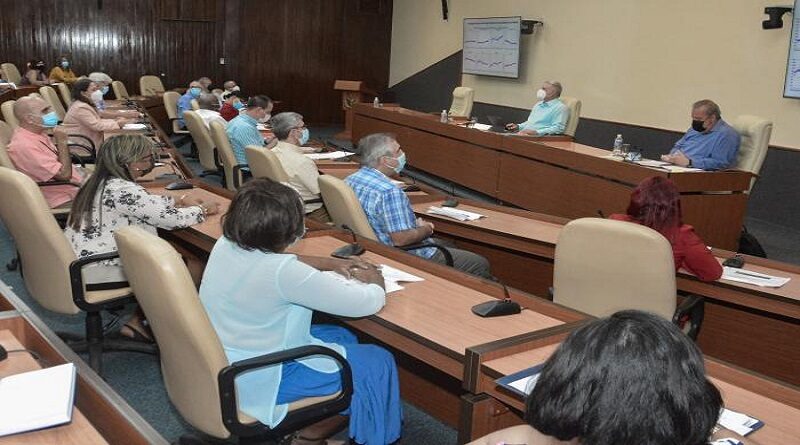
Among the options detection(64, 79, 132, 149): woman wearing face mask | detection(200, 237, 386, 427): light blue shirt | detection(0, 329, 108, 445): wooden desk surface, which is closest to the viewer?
detection(0, 329, 108, 445): wooden desk surface

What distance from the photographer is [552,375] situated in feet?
3.76

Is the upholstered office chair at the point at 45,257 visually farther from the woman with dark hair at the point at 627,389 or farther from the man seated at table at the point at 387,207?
the woman with dark hair at the point at 627,389

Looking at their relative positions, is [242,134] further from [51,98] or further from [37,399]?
[37,399]

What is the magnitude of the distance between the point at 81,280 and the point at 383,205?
55.0 inches

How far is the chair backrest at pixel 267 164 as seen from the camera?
4410mm

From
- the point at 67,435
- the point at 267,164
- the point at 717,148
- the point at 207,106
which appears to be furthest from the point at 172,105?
the point at 67,435

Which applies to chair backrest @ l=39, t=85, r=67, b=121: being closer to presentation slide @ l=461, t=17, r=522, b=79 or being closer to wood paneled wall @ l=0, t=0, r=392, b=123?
wood paneled wall @ l=0, t=0, r=392, b=123

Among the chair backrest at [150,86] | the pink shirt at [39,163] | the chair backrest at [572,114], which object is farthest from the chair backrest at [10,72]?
the chair backrest at [572,114]

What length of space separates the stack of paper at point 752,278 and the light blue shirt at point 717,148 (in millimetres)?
2807

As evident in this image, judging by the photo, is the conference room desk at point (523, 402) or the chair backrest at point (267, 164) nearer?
the conference room desk at point (523, 402)

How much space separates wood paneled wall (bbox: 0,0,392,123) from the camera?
12.5 meters

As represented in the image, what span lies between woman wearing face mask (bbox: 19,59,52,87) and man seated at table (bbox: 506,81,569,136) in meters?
6.39

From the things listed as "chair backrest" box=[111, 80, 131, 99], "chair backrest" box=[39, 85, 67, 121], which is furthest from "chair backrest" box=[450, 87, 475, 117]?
"chair backrest" box=[111, 80, 131, 99]

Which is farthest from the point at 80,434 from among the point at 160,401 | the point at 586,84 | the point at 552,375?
the point at 586,84
